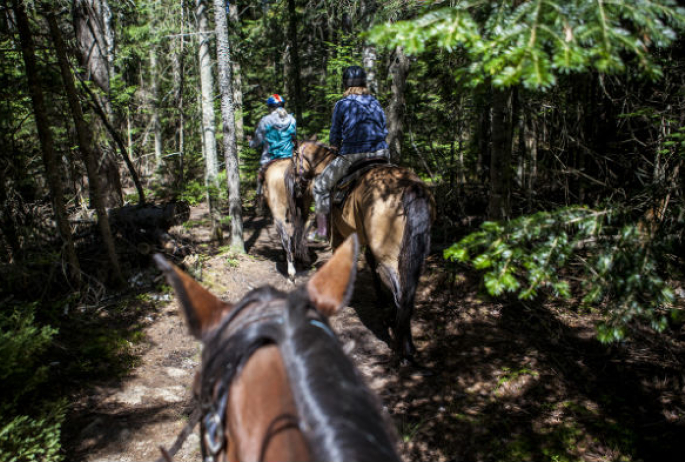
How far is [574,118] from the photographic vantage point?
630 cm

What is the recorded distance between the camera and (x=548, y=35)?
5.26ft

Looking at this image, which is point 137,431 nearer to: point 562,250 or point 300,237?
point 562,250

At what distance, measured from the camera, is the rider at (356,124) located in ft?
18.9

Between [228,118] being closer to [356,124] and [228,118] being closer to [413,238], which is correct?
[356,124]

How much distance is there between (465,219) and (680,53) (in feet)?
16.5

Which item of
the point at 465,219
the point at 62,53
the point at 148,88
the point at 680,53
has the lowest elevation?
the point at 465,219

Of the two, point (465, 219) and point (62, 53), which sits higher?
point (62, 53)

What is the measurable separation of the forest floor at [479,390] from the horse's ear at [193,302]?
645 millimetres

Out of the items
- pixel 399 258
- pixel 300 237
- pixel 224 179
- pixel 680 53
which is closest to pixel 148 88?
pixel 224 179

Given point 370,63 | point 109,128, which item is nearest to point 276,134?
point 370,63

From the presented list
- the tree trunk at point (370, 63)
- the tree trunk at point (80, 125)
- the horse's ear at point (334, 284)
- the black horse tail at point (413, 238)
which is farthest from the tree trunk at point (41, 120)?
the tree trunk at point (370, 63)

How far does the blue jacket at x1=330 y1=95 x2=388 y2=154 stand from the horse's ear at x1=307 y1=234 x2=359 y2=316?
4.42 meters

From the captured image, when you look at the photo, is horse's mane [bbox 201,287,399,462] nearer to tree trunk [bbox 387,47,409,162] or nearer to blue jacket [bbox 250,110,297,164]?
tree trunk [bbox 387,47,409,162]

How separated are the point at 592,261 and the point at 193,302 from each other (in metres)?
2.05
